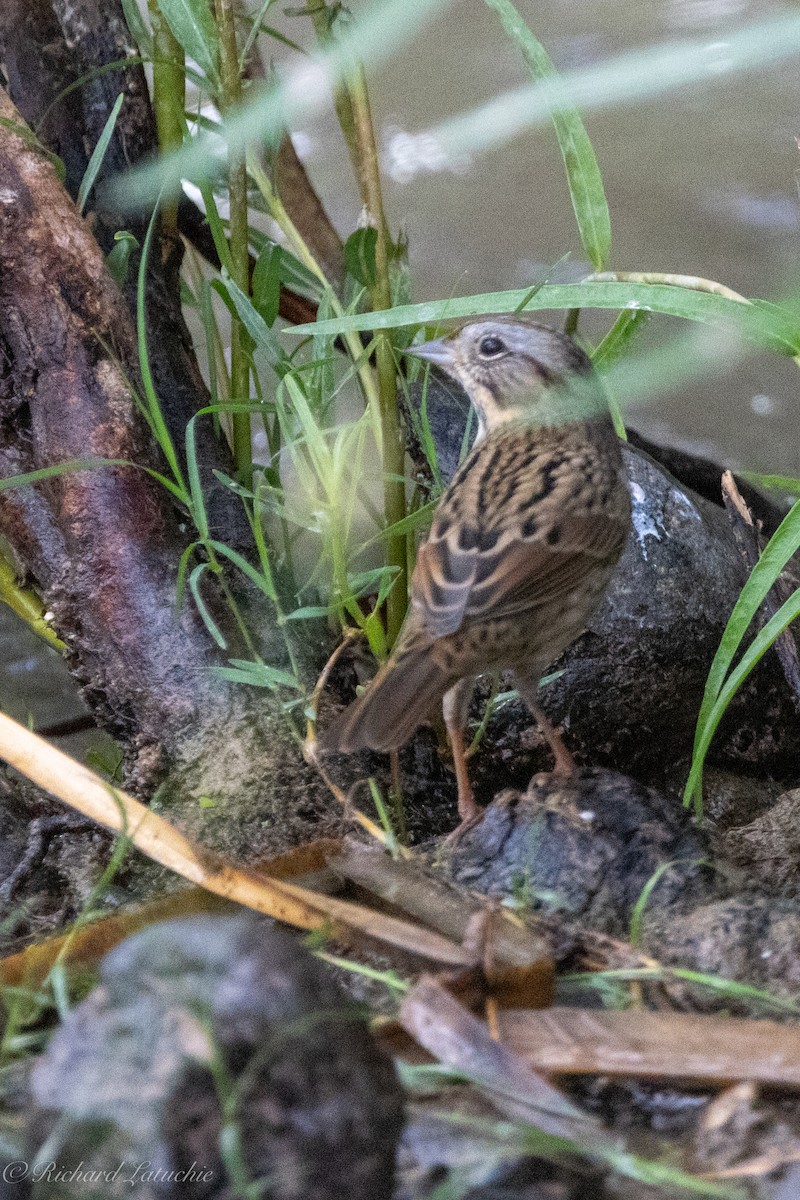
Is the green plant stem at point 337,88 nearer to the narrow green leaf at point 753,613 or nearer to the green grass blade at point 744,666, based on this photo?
the narrow green leaf at point 753,613

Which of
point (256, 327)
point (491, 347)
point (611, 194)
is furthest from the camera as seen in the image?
point (611, 194)

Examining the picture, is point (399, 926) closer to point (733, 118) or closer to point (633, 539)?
point (633, 539)

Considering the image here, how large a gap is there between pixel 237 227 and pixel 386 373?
1.79 ft

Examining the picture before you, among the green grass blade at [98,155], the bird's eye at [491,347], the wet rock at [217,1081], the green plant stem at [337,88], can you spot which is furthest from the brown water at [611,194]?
the wet rock at [217,1081]

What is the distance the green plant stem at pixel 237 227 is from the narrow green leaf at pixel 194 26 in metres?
0.04

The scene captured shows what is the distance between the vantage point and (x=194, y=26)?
286 centimetres

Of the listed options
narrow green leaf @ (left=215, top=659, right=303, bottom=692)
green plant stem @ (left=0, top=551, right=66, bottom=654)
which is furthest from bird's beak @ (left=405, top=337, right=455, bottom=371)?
green plant stem @ (left=0, top=551, right=66, bottom=654)

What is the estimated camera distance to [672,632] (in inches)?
128

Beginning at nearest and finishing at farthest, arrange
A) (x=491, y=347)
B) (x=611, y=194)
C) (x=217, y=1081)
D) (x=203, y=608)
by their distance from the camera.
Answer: (x=217, y=1081) < (x=203, y=608) < (x=491, y=347) < (x=611, y=194)

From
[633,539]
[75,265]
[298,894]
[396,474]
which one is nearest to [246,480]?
[396,474]

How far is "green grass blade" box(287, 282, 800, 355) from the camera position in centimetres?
249

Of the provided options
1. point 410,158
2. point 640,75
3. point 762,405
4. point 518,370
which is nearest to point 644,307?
point 518,370

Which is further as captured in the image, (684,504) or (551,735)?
(684,504)

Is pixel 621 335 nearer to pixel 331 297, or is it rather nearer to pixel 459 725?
pixel 331 297
